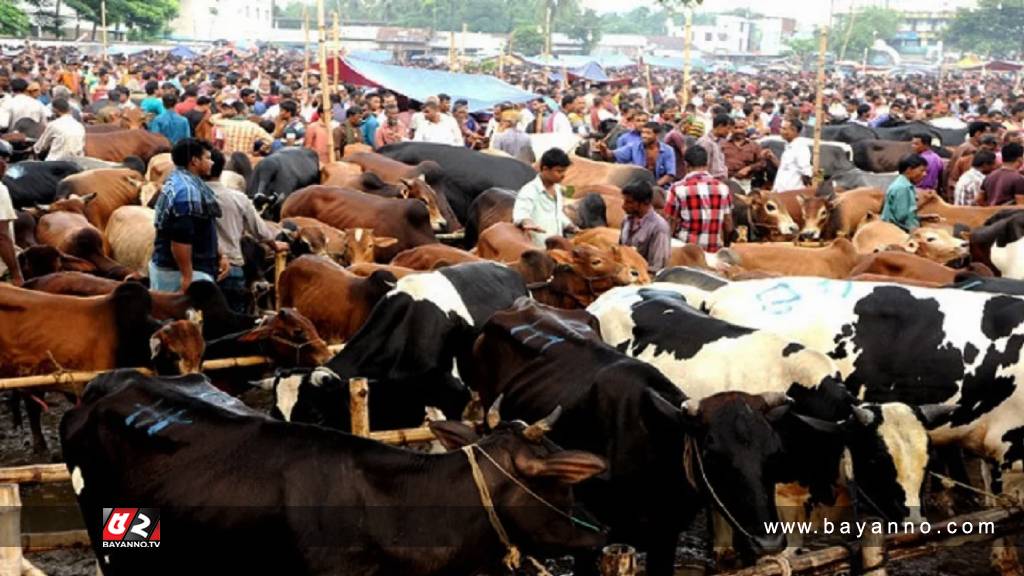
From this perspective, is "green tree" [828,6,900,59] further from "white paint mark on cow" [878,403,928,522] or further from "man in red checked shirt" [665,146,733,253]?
"white paint mark on cow" [878,403,928,522]

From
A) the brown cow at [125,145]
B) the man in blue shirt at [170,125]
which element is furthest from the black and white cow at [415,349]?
the man in blue shirt at [170,125]

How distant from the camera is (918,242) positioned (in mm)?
10391

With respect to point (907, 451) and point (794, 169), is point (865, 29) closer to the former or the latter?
point (794, 169)

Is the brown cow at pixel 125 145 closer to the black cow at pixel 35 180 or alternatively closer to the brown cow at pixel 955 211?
the black cow at pixel 35 180

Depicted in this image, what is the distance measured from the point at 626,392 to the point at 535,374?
667mm

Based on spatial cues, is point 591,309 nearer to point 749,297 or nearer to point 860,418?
point 749,297

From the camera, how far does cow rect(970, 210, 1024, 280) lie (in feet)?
28.8

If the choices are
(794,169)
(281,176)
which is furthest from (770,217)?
(281,176)

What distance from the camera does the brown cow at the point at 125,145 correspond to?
49.9 ft

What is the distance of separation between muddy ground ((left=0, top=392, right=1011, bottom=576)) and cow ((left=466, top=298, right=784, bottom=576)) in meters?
0.74

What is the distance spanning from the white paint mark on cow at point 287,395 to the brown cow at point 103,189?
6226 millimetres

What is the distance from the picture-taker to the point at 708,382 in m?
5.70

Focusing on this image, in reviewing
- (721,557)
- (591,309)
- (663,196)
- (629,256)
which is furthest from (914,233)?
(721,557)

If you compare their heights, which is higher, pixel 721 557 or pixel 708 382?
pixel 708 382
